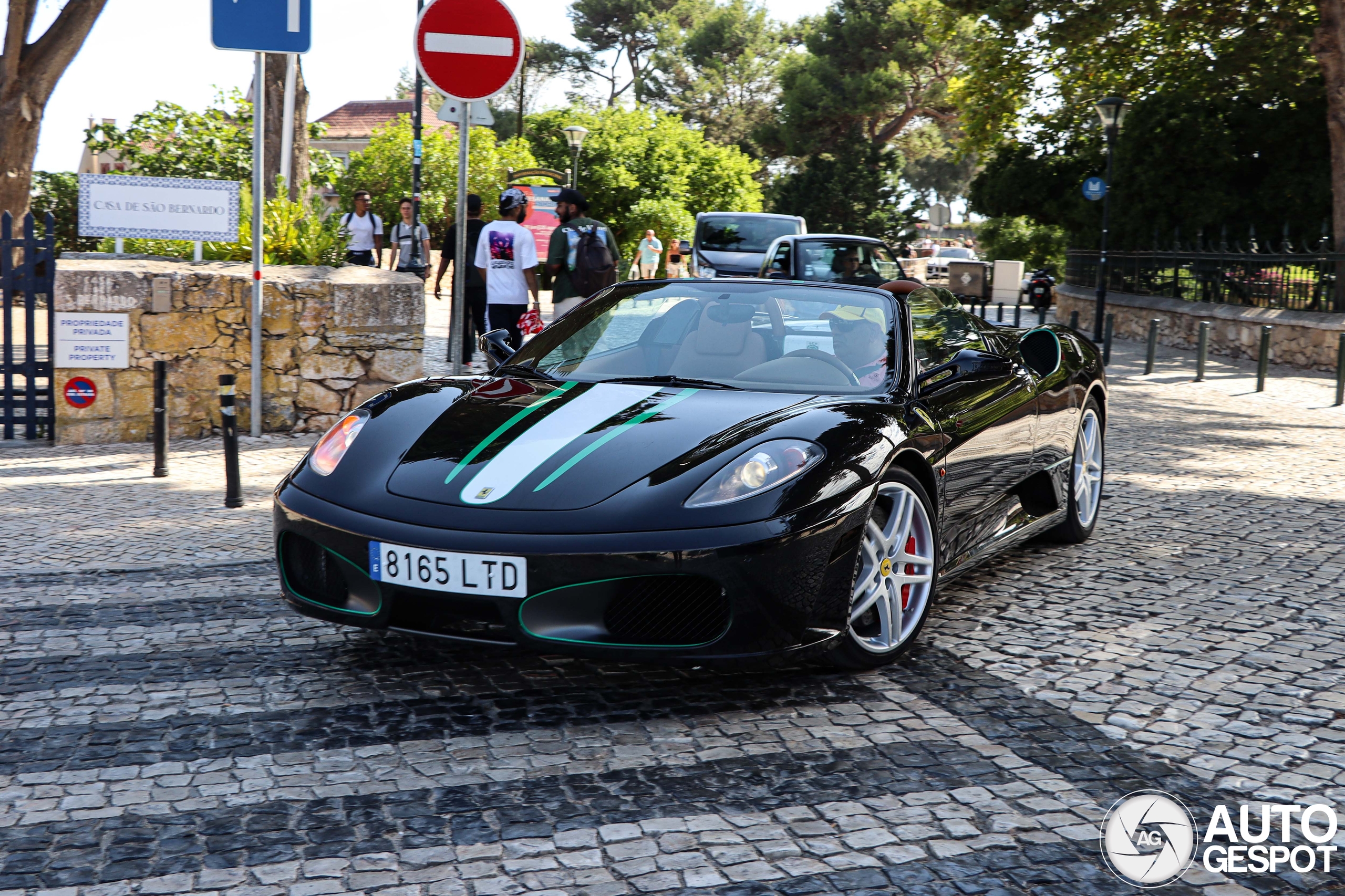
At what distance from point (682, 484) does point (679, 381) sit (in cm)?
96

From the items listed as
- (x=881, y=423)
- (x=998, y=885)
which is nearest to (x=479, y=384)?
(x=881, y=423)

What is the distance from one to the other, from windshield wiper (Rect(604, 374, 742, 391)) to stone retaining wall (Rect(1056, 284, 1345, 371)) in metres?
14.6

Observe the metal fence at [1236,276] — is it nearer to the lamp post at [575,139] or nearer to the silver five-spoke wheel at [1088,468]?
the lamp post at [575,139]

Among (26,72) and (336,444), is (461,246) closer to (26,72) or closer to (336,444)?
(336,444)

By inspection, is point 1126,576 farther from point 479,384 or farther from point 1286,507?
point 479,384

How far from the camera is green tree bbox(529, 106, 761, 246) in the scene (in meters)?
36.2

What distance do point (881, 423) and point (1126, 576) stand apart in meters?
2.19

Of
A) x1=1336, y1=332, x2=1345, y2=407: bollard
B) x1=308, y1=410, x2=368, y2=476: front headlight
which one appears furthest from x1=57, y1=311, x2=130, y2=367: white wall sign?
x1=1336, y1=332, x2=1345, y2=407: bollard

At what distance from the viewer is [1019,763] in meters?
3.40

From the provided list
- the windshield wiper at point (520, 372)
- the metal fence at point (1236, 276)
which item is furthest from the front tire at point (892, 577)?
the metal fence at point (1236, 276)

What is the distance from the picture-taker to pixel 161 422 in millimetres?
7566

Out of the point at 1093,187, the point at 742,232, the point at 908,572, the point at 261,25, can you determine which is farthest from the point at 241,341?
the point at 1093,187

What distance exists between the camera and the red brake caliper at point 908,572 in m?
4.22

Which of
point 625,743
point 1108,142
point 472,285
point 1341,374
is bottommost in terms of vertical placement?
point 625,743
